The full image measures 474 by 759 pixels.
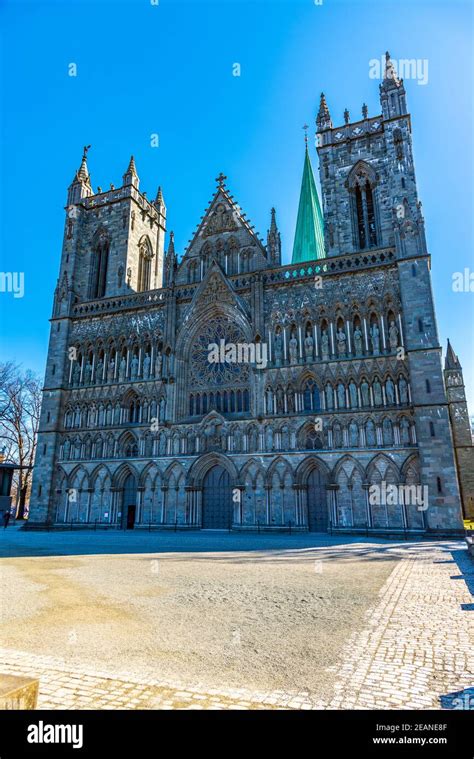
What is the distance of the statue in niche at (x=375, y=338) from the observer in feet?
95.3

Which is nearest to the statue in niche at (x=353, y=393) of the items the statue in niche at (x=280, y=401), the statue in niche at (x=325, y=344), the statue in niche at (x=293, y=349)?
the statue in niche at (x=325, y=344)

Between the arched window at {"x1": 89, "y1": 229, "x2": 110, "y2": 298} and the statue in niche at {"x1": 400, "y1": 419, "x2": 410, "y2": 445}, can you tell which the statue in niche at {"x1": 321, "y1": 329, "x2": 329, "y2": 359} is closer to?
the statue in niche at {"x1": 400, "y1": 419, "x2": 410, "y2": 445}

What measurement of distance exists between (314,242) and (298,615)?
4514 centimetres

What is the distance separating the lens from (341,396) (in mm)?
28938

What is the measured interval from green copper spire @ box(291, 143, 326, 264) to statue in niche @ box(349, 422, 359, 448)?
2312cm

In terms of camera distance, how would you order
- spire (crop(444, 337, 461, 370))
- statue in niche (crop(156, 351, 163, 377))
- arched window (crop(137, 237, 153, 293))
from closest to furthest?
statue in niche (crop(156, 351, 163, 377)) < arched window (crop(137, 237, 153, 293)) < spire (crop(444, 337, 461, 370))

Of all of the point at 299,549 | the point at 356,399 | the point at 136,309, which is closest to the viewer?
the point at 299,549

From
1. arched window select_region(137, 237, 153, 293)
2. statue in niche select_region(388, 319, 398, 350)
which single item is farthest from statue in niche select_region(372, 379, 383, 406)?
arched window select_region(137, 237, 153, 293)

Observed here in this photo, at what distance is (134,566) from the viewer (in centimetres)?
1419

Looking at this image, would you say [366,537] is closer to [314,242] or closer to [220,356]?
[220,356]

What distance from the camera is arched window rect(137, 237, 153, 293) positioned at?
1741 inches

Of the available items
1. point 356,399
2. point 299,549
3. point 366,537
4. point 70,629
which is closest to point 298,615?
point 70,629

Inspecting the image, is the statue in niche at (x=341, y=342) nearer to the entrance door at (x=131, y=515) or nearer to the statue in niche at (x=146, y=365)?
the statue in niche at (x=146, y=365)

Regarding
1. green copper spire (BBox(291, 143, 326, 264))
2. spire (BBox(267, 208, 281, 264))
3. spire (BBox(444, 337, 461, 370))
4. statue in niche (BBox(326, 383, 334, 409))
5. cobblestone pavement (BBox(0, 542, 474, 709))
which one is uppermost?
green copper spire (BBox(291, 143, 326, 264))
